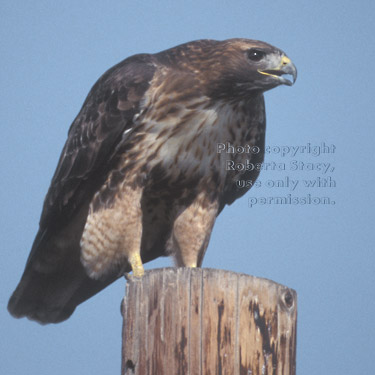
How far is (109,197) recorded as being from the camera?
5777 mm

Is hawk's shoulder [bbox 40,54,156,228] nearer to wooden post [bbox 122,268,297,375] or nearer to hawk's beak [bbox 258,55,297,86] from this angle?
hawk's beak [bbox 258,55,297,86]

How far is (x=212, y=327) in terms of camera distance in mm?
3807

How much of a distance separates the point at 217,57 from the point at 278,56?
0.49 m

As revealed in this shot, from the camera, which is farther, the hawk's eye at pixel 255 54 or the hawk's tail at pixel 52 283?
the hawk's tail at pixel 52 283

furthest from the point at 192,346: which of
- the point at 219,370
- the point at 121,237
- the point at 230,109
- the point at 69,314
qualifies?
the point at 69,314

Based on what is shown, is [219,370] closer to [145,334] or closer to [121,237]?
[145,334]

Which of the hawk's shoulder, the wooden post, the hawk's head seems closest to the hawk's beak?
the hawk's head

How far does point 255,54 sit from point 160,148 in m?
1.00

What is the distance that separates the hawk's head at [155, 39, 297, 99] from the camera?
564 cm

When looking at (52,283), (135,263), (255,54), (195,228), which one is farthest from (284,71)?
(52,283)

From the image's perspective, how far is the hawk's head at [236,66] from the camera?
222 inches

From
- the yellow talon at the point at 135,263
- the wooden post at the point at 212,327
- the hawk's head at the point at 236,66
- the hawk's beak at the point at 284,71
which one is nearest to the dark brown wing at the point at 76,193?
the hawk's head at the point at 236,66

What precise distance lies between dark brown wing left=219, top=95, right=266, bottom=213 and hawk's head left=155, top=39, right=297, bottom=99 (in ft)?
1.16

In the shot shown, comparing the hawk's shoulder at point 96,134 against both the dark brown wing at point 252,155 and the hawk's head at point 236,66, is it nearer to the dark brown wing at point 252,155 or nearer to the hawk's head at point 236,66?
the hawk's head at point 236,66
